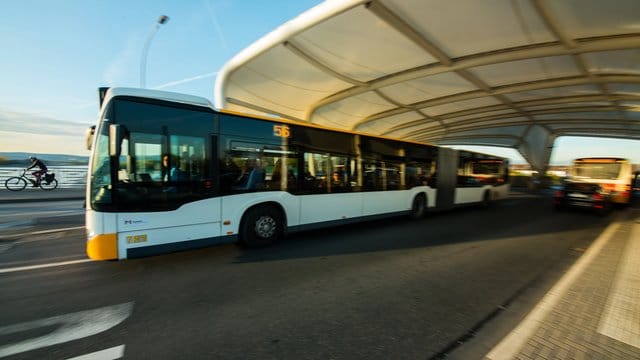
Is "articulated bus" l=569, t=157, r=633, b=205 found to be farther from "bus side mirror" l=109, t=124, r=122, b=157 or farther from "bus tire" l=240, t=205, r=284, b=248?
"bus side mirror" l=109, t=124, r=122, b=157

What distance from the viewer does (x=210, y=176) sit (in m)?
5.42

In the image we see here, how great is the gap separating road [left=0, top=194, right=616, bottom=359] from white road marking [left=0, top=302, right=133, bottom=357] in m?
0.02

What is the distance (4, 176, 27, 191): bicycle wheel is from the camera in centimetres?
1577

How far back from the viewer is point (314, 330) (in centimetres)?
293

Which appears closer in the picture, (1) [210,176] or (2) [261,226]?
(1) [210,176]

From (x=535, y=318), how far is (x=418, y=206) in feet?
24.1

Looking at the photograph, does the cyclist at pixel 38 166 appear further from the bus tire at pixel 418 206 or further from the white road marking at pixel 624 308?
the white road marking at pixel 624 308

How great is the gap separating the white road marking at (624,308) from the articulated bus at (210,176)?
5205 millimetres

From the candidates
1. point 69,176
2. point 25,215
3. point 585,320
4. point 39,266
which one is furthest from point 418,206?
point 69,176

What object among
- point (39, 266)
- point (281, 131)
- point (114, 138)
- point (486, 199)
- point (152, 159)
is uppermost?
point (281, 131)

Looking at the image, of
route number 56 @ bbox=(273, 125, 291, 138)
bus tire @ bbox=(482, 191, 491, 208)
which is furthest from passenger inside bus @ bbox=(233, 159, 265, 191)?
bus tire @ bbox=(482, 191, 491, 208)

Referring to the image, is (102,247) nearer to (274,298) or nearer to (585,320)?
(274,298)

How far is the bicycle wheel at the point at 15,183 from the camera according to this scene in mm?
15769

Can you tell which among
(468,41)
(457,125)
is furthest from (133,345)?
(457,125)
